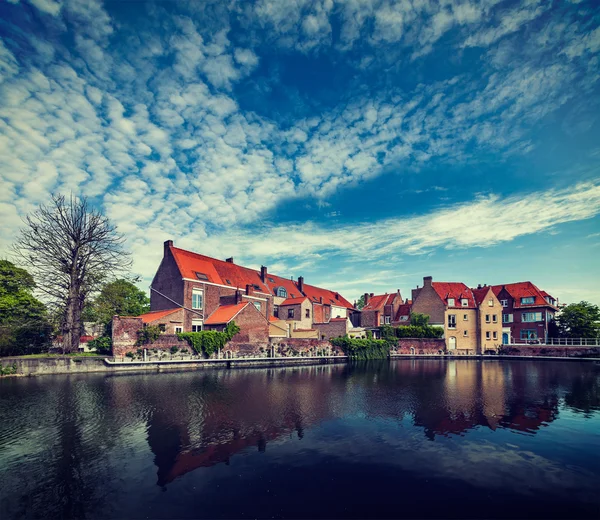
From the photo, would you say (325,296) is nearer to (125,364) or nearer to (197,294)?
(197,294)

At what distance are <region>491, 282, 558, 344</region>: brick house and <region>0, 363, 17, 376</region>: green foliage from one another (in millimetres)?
66918

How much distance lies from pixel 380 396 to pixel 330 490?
45.0 feet

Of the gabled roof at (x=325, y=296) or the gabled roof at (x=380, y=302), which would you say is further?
the gabled roof at (x=380, y=302)

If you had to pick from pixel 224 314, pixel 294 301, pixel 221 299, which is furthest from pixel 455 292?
pixel 224 314

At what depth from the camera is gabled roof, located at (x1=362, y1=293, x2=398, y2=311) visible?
6604cm

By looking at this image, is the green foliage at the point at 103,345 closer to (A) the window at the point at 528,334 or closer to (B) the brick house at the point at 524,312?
(B) the brick house at the point at 524,312

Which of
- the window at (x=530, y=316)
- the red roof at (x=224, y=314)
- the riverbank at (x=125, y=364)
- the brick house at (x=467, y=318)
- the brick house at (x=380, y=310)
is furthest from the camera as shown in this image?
the brick house at (x=380, y=310)

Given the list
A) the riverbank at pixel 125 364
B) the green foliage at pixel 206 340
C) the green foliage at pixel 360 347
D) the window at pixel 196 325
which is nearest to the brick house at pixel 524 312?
the riverbank at pixel 125 364

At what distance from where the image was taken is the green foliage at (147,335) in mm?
34812

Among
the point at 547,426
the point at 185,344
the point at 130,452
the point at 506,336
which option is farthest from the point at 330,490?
the point at 506,336

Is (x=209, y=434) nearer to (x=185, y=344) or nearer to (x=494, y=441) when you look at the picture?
(x=494, y=441)

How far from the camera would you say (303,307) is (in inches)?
2212

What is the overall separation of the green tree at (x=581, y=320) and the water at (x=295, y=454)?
35.4 m

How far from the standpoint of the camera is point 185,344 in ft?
122
